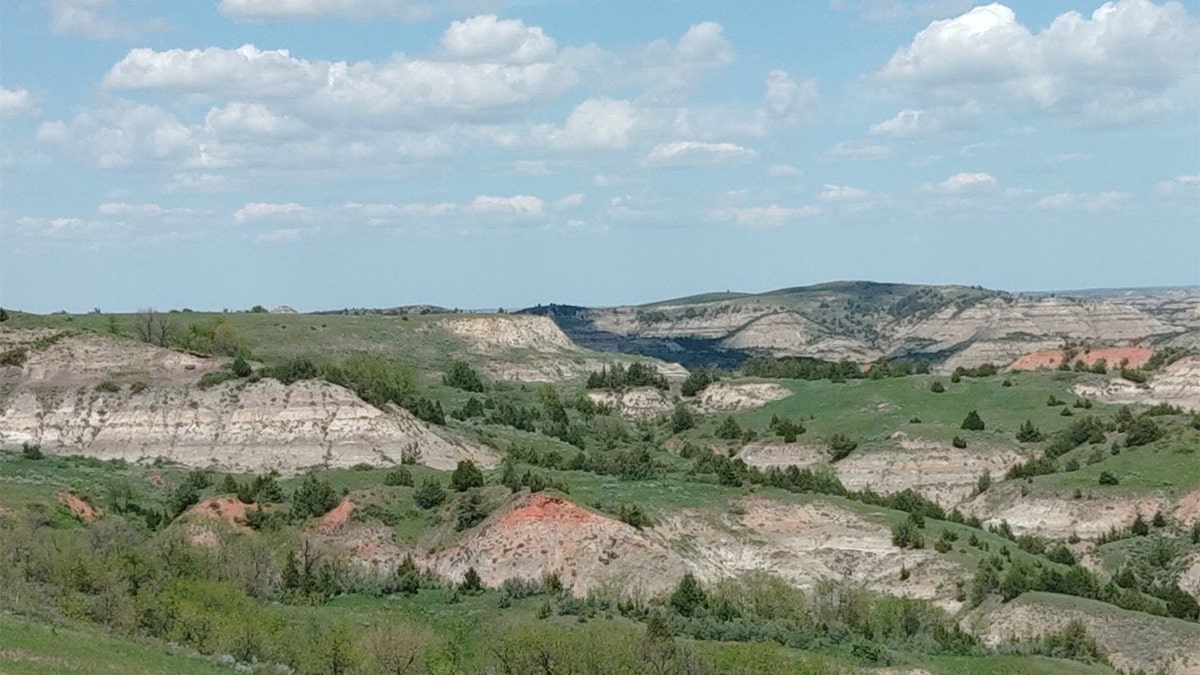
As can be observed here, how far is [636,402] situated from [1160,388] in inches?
1796

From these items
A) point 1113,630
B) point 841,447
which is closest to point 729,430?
point 841,447

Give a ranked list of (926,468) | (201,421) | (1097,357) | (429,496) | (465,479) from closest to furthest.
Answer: (429,496), (465,479), (201,421), (926,468), (1097,357)

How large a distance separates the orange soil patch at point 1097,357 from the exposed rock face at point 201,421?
6858 centimetres

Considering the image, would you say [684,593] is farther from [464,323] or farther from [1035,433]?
[464,323]

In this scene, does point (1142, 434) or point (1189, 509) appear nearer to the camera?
point (1189, 509)

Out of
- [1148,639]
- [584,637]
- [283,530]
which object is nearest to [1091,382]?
[1148,639]

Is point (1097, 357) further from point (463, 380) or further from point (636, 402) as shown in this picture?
point (463, 380)

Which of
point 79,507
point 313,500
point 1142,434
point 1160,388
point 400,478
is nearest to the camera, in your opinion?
point 313,500

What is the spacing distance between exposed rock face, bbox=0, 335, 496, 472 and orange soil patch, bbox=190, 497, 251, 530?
38.0 feet

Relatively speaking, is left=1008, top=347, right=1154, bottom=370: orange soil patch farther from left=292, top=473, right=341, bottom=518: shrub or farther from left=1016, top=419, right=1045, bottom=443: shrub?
left=292, top=473, right=341, bottom=518: shrub

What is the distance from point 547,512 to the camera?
61.4 metres

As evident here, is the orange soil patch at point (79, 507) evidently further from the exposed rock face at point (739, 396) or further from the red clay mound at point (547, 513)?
the exposed rock face at point (739, 396)

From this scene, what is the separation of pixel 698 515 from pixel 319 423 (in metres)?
24.6

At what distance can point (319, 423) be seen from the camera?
8100 cm
